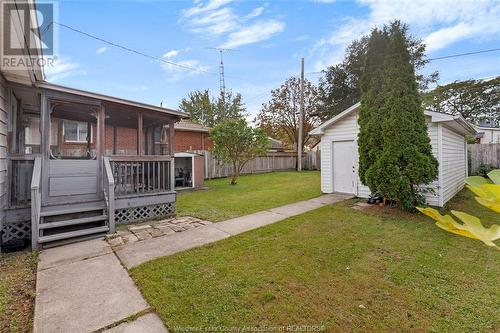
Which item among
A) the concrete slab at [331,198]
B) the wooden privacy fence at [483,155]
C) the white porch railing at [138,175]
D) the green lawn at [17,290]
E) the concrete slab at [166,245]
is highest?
the wooden privacy fence at [483,155]

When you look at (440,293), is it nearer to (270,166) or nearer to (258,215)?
(258,215)

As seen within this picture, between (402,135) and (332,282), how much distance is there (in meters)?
4.49

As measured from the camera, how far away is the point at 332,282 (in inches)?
113

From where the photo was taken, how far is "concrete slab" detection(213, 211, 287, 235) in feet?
15.8

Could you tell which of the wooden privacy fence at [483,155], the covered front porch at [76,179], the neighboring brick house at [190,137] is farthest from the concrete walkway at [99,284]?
the wooden privacy fence at [483,155]

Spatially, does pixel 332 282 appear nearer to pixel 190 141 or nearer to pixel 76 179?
pixel 76 179

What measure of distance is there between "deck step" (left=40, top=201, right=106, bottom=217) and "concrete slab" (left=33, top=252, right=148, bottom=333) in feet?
4.91

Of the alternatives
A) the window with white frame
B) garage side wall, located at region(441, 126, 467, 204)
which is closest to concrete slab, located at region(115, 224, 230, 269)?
garage side wall, located at region(441, 126, 467, 204)

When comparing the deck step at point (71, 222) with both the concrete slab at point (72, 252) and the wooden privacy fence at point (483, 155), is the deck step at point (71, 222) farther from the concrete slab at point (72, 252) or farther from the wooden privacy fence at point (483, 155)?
the wooden privacy fence at point (483, 155)

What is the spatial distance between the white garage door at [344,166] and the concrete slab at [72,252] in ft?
23.8

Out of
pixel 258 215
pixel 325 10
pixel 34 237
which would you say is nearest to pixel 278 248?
pixel 258 215

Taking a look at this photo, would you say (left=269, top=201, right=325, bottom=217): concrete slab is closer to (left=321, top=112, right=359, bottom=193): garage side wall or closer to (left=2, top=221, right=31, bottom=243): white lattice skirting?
(left=321, top=112, right=359, bottom=193): garage side wall

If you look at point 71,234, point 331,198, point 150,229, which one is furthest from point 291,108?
point 71,234

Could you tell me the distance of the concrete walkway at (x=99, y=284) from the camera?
218 centimetres
